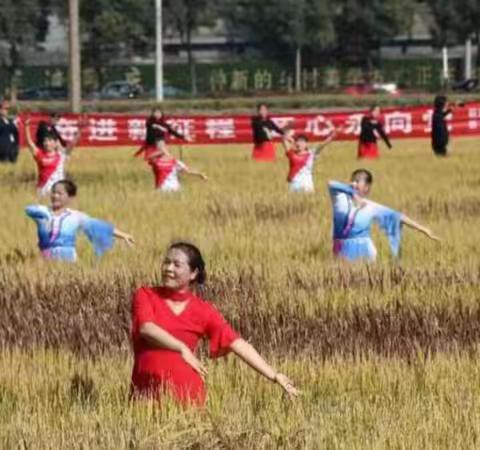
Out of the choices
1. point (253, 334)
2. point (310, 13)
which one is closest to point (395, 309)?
point (253, 334)

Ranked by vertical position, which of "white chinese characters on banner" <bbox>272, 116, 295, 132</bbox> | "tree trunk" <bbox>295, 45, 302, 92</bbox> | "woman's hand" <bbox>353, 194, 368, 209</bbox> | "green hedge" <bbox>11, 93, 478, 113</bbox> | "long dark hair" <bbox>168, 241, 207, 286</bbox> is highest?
"tree trunk" <bbox>295, 45, 302, 92</bbox>

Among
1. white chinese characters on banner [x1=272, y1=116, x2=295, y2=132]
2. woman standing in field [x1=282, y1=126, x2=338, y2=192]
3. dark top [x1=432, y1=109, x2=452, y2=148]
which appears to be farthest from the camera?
white chinese characters on banner [x1=272, y1=116, x2=295, y2=132]

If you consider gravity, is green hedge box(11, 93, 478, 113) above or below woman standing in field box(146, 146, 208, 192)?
above

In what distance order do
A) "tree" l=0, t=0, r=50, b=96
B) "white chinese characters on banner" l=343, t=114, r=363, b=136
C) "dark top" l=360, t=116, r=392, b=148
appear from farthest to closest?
"tree" l=0, t=0, r=50, b=96 < "white chinese characters on banner" l=343, t=114, r=363, b=136 < "dark top" l=360, t=116, r=392, b=148

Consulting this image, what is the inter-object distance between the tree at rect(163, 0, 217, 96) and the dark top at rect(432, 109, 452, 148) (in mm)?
35457

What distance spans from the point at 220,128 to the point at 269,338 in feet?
101

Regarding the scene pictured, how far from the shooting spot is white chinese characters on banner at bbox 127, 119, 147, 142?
39688 millimetres

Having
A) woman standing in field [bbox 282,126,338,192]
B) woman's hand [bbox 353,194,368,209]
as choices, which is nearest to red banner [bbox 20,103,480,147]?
woman standing in field [bbox 282,126,338,192]

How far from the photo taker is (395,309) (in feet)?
33.7

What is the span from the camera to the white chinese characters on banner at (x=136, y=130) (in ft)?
130

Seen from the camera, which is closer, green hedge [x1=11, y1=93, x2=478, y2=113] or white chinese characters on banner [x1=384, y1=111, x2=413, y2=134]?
white chinese characters on banner [x1=384, y1=111, x2=413, y2=134]

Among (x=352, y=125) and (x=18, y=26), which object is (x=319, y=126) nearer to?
(x=352, y=125)

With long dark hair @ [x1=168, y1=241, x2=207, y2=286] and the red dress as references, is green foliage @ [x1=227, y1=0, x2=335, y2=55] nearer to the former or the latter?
A: long dark hair @ [x1=168, y1=241, x2=207, y2=286]

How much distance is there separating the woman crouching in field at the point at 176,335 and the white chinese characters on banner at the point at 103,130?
3253 centimetres
